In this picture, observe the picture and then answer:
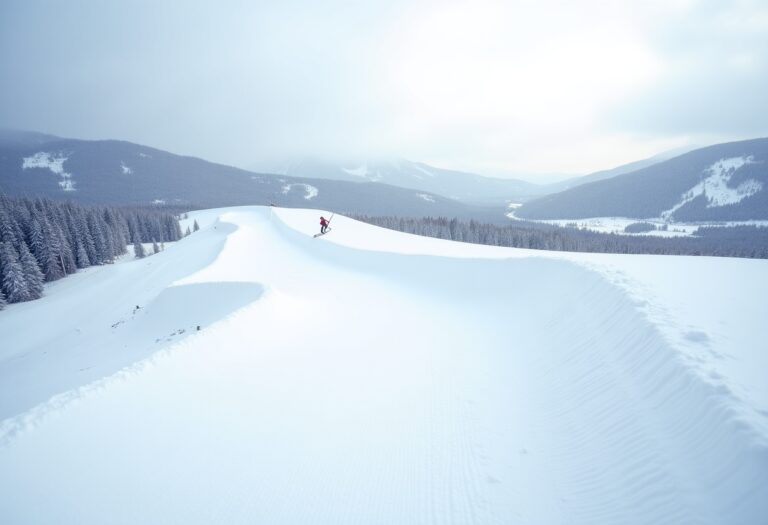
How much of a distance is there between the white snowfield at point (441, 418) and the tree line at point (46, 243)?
33849mm

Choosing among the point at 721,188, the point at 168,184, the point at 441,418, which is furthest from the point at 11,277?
the point at 721,188

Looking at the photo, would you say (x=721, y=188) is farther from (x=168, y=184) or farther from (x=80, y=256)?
(x=168, y=184)

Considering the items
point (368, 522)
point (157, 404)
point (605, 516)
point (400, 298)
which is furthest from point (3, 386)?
point (605, 516)

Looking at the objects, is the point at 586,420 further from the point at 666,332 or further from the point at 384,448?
the point at 384,448

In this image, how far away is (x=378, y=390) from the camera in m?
7.20

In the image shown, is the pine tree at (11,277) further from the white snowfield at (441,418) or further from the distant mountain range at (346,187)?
Answer: the distant mountain range at (346,187)

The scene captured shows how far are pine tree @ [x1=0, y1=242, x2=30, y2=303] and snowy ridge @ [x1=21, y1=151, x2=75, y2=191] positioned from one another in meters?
177

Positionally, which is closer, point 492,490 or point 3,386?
point 492,490

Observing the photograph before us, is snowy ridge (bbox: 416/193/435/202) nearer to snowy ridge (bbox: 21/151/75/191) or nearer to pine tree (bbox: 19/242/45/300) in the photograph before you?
pine tree (bbox: 19/242/45/300)

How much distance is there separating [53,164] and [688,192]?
339 meters

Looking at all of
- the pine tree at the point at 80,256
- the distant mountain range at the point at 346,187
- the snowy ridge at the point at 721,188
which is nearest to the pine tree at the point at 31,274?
the pine tree at the point at 80,256

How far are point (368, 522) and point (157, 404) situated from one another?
14.9 ft

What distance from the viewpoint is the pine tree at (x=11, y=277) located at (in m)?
32.1

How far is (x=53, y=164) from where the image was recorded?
180m
